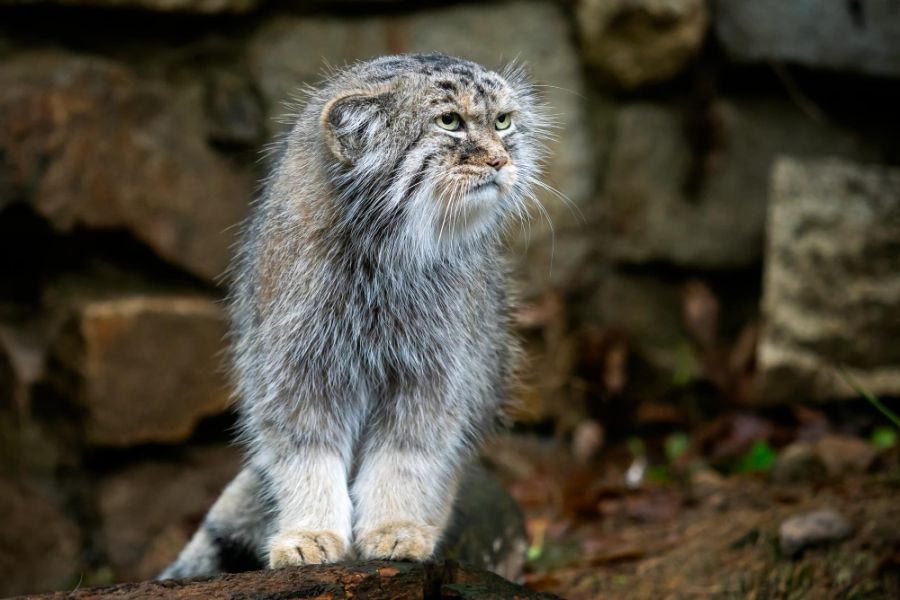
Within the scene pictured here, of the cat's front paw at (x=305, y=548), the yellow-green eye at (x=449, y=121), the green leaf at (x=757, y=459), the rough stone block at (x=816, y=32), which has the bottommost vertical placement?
the green leaf at (x=757, y=459)

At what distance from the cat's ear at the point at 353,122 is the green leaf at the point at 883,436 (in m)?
2.74

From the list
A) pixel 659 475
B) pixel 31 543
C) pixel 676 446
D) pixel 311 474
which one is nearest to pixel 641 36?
pixel 676 446

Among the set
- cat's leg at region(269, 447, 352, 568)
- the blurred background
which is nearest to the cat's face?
cat's leg at region(269, 447, 352, 568)

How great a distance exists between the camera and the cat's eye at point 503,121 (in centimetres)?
329

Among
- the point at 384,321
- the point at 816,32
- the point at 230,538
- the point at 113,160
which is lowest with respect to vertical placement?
the point at 230,538

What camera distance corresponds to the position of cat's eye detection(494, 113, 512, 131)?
129 inches

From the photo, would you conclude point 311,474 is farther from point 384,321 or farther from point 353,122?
point 353,122

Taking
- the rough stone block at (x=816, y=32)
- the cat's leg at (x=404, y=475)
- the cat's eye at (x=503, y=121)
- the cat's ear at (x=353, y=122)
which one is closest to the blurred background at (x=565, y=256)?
the rough stone block at (x=816, y=32)

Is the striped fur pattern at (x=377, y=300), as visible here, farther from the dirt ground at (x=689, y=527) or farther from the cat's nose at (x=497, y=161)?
the dirt ground at (x=689, y=527)

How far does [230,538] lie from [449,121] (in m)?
1.58

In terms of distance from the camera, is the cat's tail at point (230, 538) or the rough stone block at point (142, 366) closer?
the cat's tail at point (230, 538)

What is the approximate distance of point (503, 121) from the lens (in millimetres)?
3324

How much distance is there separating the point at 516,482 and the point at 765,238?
164cm

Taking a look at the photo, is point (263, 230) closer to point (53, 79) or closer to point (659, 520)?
point (53, 79)
